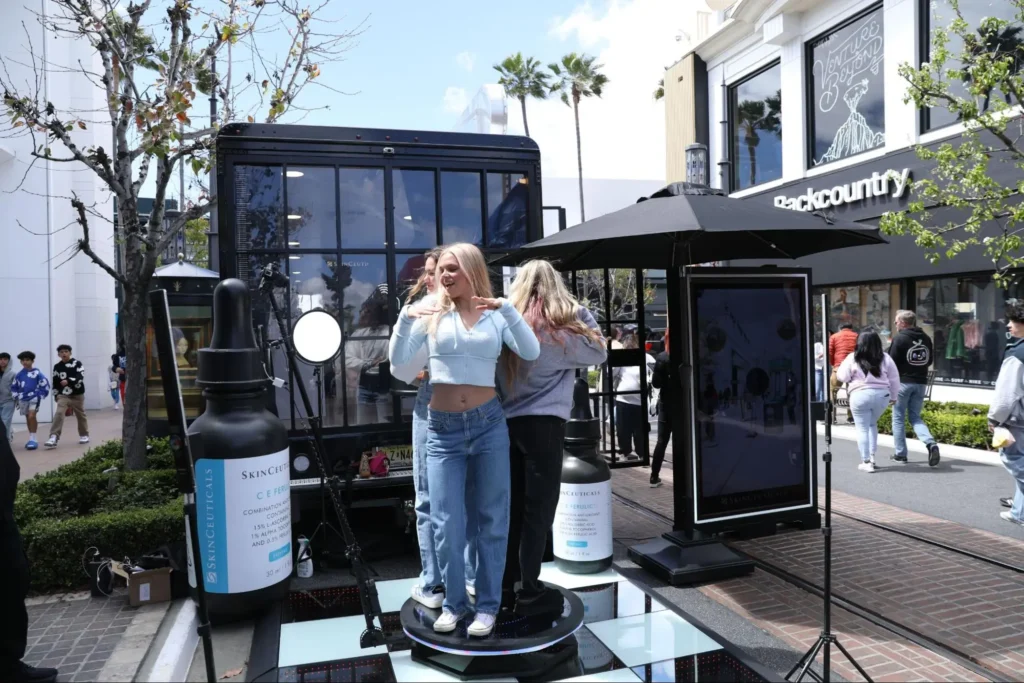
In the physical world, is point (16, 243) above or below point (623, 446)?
above

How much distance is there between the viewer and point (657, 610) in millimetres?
4484

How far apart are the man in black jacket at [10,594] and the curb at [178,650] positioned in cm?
47

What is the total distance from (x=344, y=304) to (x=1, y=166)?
16750 mm

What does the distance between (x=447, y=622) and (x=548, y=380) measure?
55.0 inches

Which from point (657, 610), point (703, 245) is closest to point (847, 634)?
point (657, 610)

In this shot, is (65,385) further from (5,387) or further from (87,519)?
(87,519)

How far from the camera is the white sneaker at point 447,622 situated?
3.68 m

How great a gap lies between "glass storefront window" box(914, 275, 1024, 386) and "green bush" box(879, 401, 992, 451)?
3.87 feet

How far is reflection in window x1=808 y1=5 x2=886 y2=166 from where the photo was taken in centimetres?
1419

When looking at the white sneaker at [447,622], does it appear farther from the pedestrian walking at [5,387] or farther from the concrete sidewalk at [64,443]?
the pedestrian walking at [5,387]

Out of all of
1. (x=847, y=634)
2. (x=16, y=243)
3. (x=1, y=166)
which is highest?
(x=1, y=166)

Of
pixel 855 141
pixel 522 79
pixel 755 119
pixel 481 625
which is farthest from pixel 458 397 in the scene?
pixel 522 79

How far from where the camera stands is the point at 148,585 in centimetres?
452

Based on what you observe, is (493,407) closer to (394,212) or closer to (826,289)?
(394,212)
